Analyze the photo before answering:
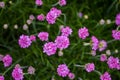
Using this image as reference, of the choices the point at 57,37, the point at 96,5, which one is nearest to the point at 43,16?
the point at 57,37

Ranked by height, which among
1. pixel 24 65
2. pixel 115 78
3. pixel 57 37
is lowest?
pixel 115 78

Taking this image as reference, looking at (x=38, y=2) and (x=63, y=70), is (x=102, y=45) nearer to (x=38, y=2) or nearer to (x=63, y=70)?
(x=63, y=70)

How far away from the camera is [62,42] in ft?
5.34

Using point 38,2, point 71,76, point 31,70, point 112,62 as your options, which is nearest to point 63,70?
point 71,76

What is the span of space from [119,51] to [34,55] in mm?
503

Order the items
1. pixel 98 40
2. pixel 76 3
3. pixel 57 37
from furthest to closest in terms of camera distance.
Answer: pixel 76 3 < pixel 98 40 < pixel 57 37

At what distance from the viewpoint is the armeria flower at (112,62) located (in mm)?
1698

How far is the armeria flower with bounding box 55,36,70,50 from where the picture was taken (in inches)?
64.1

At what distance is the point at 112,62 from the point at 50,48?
361 millimetres

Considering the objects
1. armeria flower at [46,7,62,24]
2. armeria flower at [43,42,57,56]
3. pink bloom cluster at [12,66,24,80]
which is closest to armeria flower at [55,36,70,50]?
armeria flower at [43,42,57,56]

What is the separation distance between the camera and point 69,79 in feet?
5.50

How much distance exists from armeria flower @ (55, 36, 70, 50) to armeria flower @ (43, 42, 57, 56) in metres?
0.02

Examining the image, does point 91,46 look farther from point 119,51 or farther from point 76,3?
point 76,3

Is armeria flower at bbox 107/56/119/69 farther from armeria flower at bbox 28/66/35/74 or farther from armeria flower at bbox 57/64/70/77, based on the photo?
armeria flower at bbox 28/66/35/74
